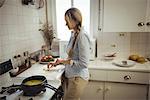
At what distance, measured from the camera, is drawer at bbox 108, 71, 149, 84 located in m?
2.06

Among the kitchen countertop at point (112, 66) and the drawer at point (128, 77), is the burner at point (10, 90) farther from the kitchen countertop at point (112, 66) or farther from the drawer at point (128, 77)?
the drawer at point (128, 77)

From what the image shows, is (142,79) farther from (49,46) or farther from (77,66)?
(49,46)

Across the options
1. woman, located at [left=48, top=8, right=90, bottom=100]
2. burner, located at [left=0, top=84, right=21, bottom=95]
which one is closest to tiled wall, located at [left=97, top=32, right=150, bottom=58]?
woman, located at [left=48, top=8, right=90, bottom=100]

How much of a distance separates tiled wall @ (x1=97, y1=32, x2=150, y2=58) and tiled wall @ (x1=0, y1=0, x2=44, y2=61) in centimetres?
93

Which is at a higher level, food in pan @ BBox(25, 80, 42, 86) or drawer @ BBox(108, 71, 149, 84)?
food in pan @ BBox(25, 80, 42, 86)

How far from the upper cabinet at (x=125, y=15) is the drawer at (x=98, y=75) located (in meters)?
0.55

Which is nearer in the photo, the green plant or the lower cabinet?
the lower cabinet

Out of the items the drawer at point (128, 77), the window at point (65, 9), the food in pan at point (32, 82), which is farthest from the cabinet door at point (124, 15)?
the food in pan at point (32, 82)

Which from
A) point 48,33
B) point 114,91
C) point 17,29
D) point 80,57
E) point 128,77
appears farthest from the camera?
point 48,33

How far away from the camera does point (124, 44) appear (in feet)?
8.14

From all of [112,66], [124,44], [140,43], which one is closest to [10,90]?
[112,66]

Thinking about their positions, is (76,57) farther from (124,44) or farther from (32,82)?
(124,44)

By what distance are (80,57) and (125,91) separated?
35.1 inches

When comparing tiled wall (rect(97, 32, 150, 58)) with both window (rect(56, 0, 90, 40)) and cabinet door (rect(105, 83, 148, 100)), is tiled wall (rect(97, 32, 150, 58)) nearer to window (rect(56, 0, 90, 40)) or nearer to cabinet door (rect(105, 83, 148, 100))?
window (rect(56, 0, 90, 40))
